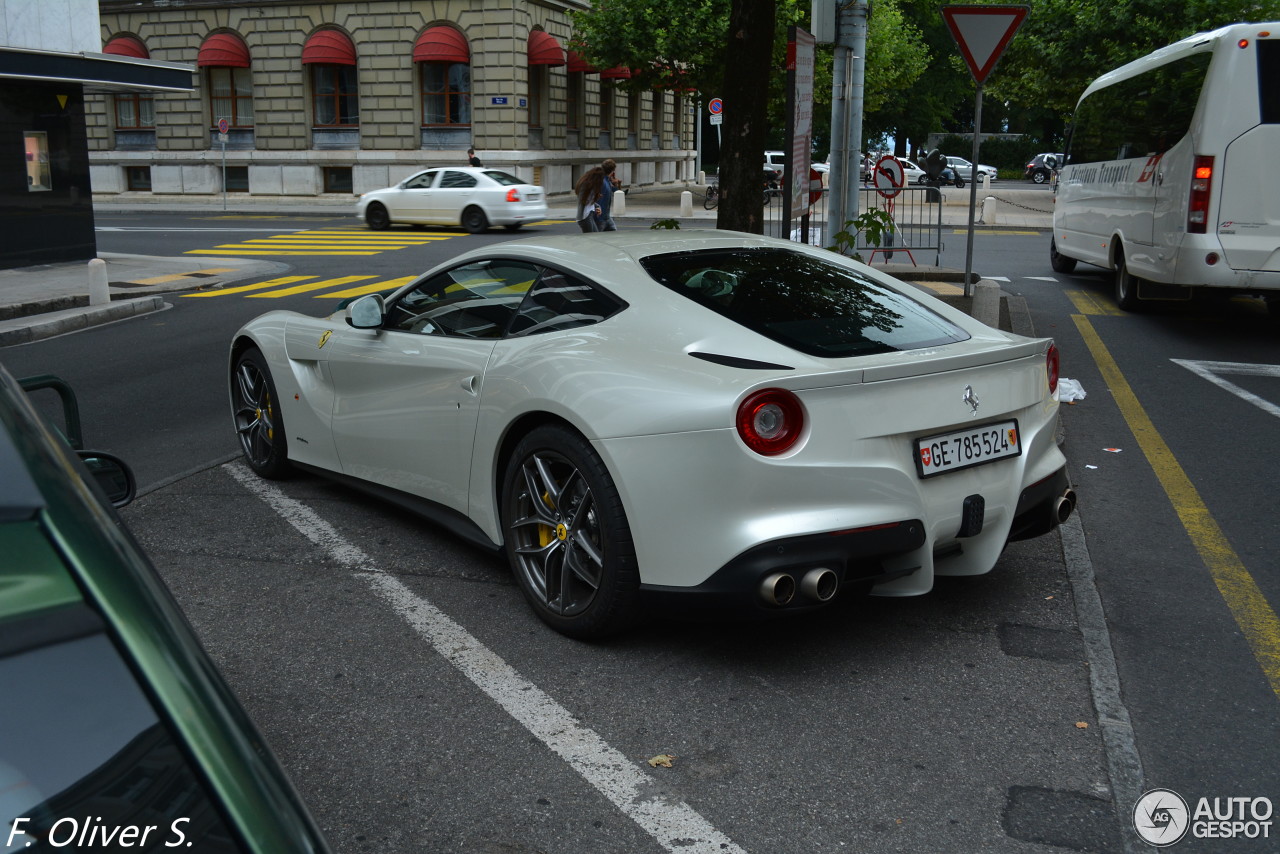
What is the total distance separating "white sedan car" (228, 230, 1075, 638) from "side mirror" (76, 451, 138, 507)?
173 centimetres

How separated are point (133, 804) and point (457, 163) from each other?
38.0 m

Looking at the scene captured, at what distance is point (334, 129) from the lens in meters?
39.5

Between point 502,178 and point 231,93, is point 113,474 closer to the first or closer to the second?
point 502,178

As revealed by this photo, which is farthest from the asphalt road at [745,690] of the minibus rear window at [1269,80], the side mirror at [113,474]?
the minibus rear window at [1269,80]

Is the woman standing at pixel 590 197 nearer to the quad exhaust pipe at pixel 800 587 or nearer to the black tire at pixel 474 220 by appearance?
the black tire at pixel 474 220

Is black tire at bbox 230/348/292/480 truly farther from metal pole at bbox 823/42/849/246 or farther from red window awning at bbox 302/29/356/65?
red window awning at bbox 302/29/356/65

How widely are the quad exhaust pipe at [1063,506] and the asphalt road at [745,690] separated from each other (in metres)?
0.37

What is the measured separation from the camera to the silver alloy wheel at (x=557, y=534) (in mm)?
4145

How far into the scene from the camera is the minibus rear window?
10664 millimetres

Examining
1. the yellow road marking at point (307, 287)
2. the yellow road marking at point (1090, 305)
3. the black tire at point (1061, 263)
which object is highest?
the black tire at point (1061, 263)

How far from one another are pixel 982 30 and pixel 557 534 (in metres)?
9.26

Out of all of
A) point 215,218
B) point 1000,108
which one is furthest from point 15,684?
point 1000,108

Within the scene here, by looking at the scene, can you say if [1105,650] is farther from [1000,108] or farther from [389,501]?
[1000,108]

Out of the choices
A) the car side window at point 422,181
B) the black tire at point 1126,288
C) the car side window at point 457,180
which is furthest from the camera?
the car side window at point 422,181
